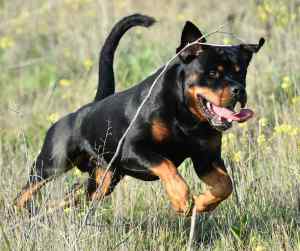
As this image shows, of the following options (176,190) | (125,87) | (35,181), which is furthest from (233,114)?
(125,87)

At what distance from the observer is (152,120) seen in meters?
5.26

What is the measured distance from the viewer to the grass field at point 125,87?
5266 mm

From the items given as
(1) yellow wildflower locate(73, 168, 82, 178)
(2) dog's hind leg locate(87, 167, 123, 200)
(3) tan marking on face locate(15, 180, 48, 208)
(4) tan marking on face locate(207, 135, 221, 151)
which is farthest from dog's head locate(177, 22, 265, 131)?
(3) tan marking on face locate(15, 180, 48, 208)

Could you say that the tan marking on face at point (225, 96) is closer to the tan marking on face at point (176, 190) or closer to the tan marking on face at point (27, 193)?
the tan marking on face at point (176, 190)

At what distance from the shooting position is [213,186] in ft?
17.1

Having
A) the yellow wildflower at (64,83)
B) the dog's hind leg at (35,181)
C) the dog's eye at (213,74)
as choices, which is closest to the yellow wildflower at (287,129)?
A: the dog's eye at (213,74)

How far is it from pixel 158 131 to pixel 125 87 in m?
3.35

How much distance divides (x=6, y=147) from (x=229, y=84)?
112 inches

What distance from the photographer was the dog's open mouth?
507 centimetres

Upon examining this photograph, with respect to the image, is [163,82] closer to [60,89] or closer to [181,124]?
[181,124]

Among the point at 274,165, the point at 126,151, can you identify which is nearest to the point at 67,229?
the point at 126,151

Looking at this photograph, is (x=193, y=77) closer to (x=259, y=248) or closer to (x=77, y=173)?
(x=259, y=248)

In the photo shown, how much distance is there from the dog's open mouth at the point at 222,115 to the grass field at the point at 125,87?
2.30ft

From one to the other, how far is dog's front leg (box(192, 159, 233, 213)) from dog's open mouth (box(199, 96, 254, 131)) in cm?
32
